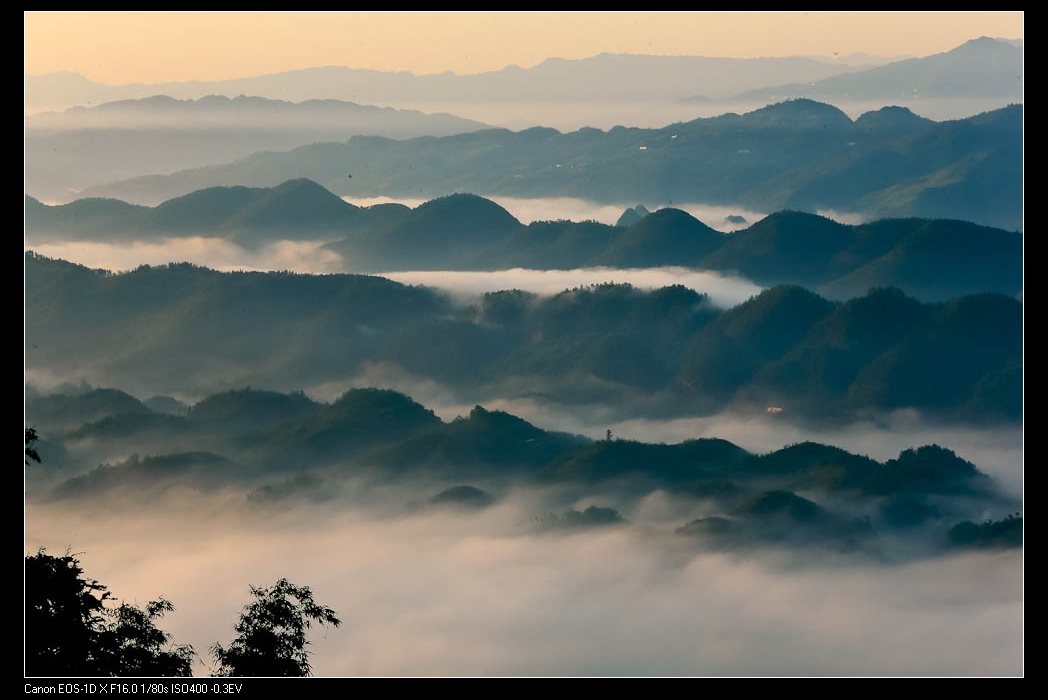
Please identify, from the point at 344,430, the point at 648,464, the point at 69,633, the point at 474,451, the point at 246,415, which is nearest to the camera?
the point at 69,633

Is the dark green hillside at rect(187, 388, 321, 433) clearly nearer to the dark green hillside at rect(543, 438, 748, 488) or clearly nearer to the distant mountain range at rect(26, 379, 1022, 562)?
the distant mountain range at rect(26, 379, 1022, 562)

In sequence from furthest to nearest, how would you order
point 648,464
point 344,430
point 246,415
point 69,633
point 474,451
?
1. point 246,415
2. point 344,430
3. point 474,451
4. point 648,464
5. point 69,633

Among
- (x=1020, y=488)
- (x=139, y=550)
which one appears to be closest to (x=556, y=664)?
(x=139, y=550)

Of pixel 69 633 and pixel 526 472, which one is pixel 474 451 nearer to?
pixel 526 472

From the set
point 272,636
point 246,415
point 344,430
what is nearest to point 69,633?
point 272,636

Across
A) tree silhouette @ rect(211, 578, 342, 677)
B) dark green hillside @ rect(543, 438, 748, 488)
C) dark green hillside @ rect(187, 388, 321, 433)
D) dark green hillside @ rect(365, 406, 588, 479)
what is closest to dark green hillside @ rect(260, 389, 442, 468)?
dark green hillside @ rect(187, 388, 321, 433)

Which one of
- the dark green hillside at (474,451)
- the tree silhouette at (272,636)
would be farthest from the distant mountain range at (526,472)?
the tree silhouette at (272,636)
